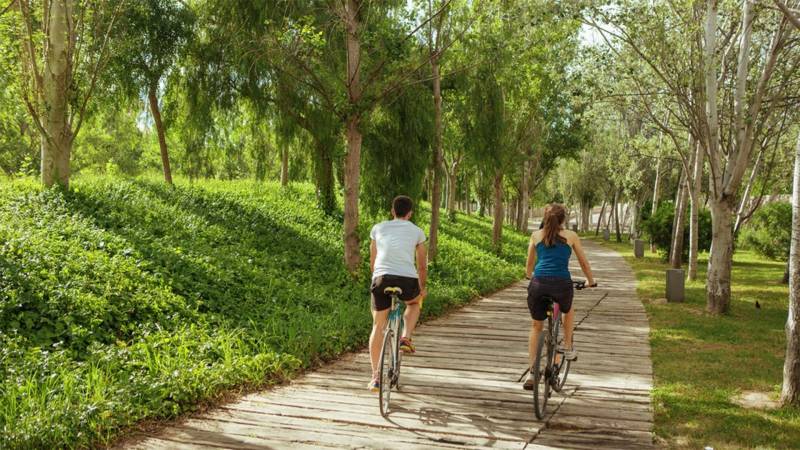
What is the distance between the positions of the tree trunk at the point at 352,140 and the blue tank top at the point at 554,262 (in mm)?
6996

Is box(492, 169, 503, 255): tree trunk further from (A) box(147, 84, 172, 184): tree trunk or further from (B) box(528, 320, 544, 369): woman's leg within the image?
(B) box(528, 320, 544, 369): woman's leg

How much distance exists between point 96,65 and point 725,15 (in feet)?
45.9

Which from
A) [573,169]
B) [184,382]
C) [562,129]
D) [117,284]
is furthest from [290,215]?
[573,169]

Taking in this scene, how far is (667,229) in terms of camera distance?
1076 inches

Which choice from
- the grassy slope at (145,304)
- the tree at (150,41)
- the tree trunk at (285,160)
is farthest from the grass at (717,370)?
the tree at (150,41)

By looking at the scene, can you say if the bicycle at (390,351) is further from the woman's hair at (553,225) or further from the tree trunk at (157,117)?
the tree trunk at (157,117)

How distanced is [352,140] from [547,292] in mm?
7311

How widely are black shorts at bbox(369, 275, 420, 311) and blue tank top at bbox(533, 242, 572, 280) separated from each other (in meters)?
1.20

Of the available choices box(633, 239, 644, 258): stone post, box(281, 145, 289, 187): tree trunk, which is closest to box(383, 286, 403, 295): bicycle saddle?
box(281, 145, 289, 187): tree trunk

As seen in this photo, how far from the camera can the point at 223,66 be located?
17.0 meters

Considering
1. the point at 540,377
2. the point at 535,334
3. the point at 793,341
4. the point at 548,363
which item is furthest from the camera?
the point at 793,341

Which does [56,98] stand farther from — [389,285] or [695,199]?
[695,199]

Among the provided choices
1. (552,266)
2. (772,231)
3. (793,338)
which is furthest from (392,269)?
(772,231)

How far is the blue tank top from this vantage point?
6.20 m
